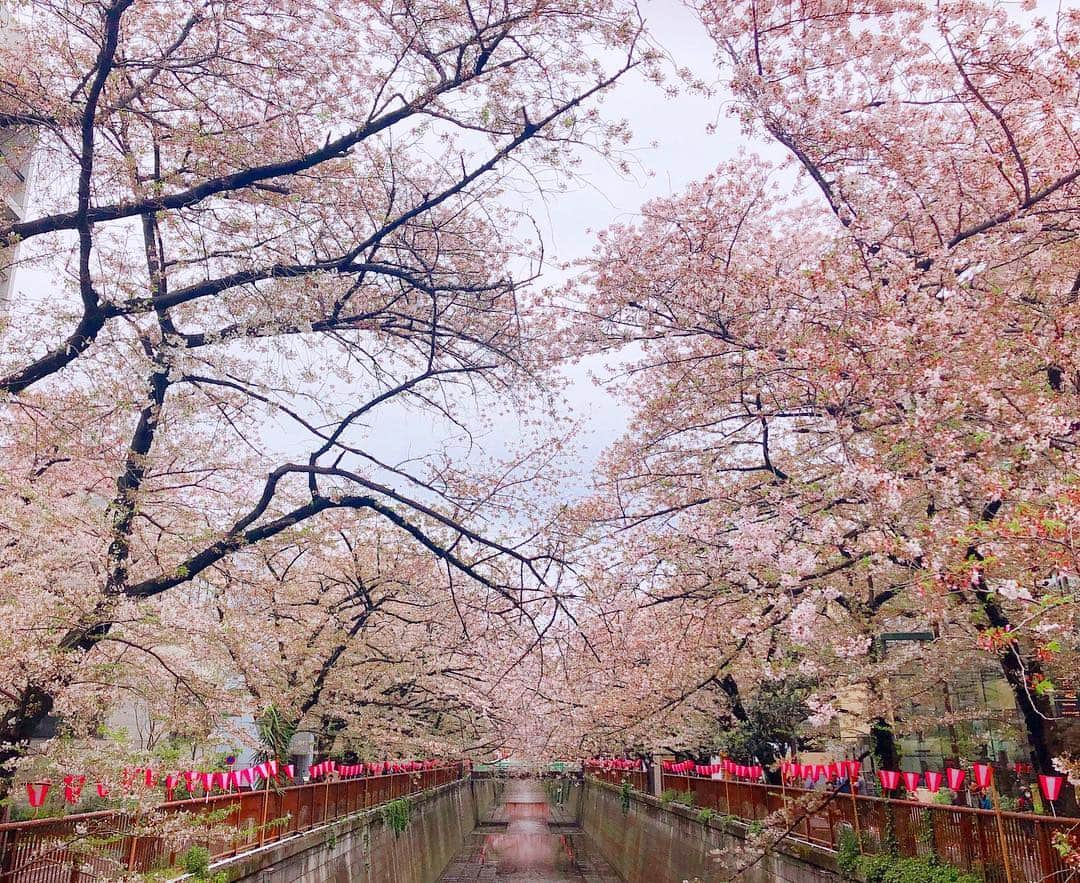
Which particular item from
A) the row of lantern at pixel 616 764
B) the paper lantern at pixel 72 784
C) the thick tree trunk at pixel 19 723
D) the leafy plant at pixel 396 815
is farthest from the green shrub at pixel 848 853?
the row of lantern at pixel 616 764

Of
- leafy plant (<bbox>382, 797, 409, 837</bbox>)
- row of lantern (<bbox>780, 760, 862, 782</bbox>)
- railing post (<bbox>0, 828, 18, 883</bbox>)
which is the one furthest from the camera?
leafy plant (<bbox>382, 797, 409, 837</bbox>)

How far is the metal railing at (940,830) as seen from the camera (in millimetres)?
7492

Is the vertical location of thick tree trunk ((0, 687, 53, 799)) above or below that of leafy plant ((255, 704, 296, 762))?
above

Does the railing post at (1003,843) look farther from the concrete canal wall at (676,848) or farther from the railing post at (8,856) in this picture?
the railing post at (8,856)

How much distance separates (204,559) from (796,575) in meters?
6.68

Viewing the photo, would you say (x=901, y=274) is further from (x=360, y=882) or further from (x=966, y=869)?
(x=360, y=882)

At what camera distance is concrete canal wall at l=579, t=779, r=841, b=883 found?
1277 centimetres

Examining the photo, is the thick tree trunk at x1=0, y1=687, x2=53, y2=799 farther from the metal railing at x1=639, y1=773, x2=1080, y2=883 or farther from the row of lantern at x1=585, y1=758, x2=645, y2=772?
the row of lantern at x1=585, y1=758, x2=645, y2=772

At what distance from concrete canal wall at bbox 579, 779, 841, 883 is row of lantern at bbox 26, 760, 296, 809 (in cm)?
802

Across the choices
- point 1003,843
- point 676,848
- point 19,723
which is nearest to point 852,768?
point 1003,843

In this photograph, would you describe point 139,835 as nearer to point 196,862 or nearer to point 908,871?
point 196,862

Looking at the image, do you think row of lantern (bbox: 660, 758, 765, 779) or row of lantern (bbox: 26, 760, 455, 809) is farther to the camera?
row of lantern (bbox: 660, 758, 765, 779)

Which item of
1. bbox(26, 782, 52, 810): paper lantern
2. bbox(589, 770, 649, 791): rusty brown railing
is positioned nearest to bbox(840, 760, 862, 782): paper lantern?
bbox(26, 782, 52, 810): paper lantern

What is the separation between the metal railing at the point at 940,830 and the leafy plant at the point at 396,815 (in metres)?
11.4
